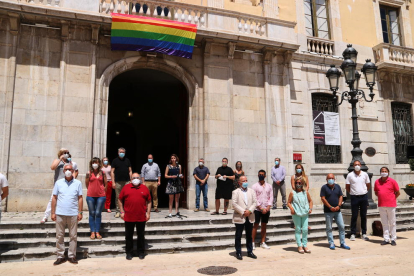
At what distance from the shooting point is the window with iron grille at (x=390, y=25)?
1700 centimetres

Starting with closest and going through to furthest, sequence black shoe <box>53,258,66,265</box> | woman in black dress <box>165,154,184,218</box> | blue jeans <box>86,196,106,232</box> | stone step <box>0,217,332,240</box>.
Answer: black shoe <box>53,258,66,265</box> → stone step <box>0,217,332,240</box> → blue jeans <box>86,196,106,232</box> → woman in black dress <box>165,154,184,218</box>

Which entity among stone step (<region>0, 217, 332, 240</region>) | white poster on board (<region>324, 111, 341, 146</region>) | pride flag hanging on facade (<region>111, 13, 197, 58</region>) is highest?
pride flag hanging on facade (<region>111, 13, 197, 58</region>)

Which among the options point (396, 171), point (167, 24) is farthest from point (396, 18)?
point (167, 24)

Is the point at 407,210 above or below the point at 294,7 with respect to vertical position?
below

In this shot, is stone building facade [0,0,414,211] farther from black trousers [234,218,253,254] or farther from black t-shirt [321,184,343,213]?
black trousers [234,218,253,254]

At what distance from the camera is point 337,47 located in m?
15.1

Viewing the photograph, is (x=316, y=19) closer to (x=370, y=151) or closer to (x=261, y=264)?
(x=370, y=151)

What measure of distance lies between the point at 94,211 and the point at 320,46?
12395 mm

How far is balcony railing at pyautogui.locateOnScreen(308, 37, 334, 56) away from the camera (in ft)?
48.3

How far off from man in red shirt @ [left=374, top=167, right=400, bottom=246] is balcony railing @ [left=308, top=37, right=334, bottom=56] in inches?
307

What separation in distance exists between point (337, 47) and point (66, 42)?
11543 millimetres

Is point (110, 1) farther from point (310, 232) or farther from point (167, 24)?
point (310, 232)

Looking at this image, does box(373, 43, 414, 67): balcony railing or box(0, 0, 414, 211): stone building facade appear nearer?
box(0, 0, 414, 211): stone building facade

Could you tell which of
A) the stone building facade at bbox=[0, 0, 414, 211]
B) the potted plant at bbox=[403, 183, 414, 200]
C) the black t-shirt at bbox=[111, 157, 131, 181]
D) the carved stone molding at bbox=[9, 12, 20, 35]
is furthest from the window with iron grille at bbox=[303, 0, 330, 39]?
the carved stone molding at bbox=[9, 12, 20, 35]
